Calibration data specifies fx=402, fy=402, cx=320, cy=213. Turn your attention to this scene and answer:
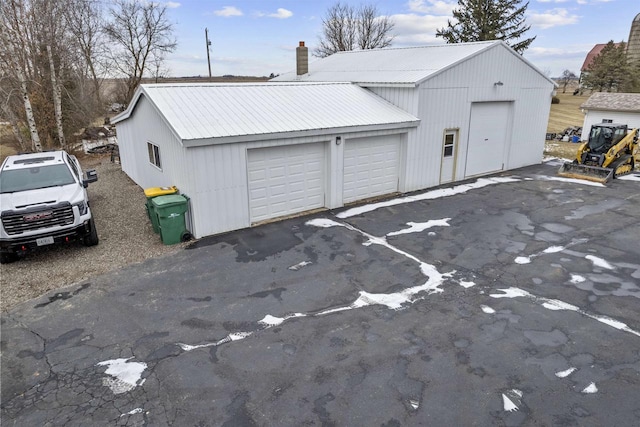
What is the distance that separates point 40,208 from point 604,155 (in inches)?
713

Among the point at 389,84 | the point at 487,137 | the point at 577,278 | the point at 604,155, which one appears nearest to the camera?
the point at 577,278

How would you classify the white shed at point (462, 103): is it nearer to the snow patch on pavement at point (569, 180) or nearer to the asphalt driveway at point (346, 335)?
the snow patch on pavement at point (569, 180)

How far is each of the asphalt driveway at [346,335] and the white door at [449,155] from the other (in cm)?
497

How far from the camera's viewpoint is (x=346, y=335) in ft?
20.1

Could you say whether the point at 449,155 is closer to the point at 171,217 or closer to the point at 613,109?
the point at 171,217

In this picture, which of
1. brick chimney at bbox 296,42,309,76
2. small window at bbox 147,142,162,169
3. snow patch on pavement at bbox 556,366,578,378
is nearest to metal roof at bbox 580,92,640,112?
brick chimney at bbox 296,42,309,76

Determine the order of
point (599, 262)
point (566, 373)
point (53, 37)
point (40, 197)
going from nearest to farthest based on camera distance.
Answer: point (566, 373)
point (599, 262)
point (40, 197)
point (53, 37)

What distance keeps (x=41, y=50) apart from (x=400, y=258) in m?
23.0

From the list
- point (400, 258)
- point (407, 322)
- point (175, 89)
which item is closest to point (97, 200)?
point (175, 89)

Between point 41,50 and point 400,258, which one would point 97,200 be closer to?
point 400,258

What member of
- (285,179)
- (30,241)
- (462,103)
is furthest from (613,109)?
(30,241)

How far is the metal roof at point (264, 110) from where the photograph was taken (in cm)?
1001

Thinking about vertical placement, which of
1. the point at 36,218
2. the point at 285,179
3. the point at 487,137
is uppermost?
the point at 487,137

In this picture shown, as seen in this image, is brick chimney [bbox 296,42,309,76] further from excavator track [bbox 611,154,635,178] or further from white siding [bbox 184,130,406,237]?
excavator track [bbox 611,154,635,178]
